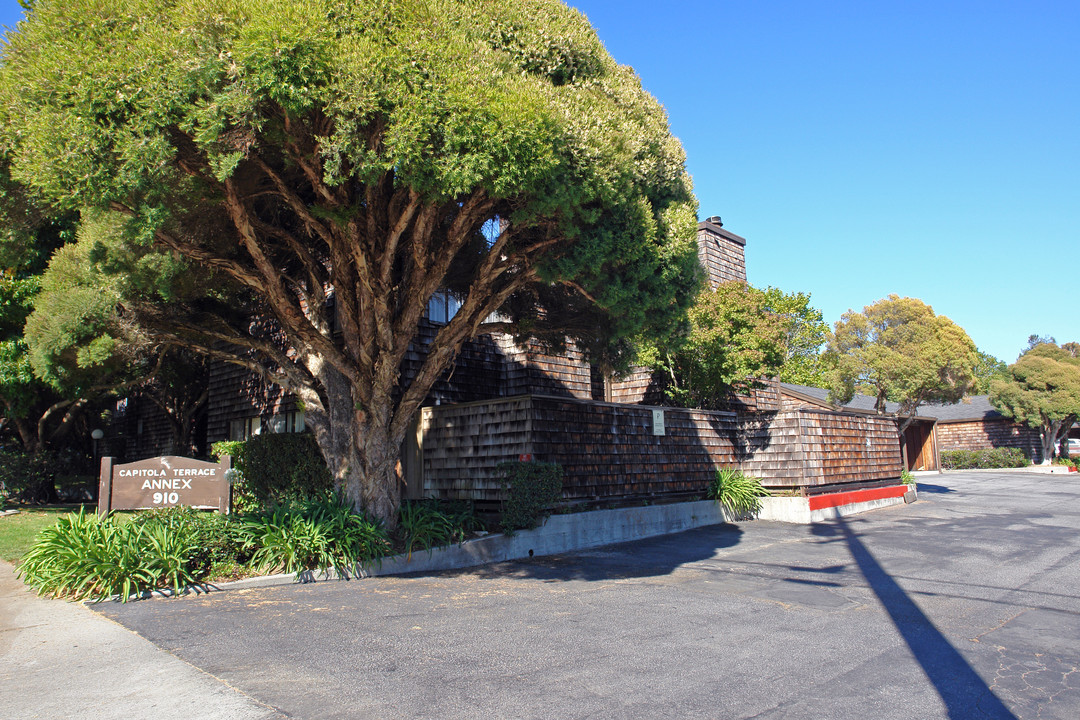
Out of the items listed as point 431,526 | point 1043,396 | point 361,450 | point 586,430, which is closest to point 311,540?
point 361,450

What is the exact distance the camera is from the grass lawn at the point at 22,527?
34.6 ft

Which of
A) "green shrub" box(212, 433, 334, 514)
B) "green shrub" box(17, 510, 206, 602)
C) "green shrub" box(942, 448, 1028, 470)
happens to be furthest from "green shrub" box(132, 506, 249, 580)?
"green shrub" box(942, 448, 1028, 470)

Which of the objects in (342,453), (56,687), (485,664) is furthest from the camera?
(342,453)

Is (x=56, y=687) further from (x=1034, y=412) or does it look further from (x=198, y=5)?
(x=1034, y=412)

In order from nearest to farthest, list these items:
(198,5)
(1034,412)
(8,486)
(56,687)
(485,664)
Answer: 1. (56,687)
2. (485,664)
3. (198,5)
4. (8,486)
5. (1034,412)

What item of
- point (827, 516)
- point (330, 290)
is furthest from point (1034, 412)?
point (330, 290)

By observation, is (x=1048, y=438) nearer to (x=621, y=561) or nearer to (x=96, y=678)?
(x=621, y=561)

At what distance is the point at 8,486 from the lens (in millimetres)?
18141

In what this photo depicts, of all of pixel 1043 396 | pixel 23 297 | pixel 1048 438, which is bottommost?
pixel 1048 438

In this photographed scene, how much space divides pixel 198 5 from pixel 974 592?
429 inches

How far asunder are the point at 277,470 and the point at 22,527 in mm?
4980

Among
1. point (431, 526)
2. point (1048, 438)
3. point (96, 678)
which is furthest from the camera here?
point (1048, 438)

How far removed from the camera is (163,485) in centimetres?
886

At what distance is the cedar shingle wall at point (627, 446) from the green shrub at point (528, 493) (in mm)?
512
